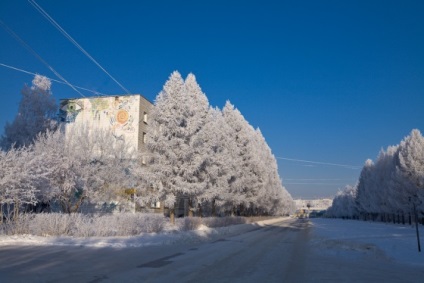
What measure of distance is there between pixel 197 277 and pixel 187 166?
18130 millimetres

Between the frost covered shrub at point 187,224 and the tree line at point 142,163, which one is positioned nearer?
the tree line at point 142,163

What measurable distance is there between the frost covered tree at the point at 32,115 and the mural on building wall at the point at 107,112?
5300 mm

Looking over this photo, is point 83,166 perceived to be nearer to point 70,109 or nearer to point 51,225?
point 51,225

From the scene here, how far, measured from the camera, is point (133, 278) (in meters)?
8.51

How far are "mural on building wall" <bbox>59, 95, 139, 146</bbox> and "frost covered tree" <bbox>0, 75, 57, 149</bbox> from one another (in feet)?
17.4

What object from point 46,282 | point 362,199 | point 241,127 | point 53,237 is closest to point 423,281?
point 46,282

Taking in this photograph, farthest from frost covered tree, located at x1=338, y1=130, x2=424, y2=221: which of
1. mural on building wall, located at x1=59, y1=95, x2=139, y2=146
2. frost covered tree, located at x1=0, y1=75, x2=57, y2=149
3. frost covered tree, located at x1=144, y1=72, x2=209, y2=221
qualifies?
frost covered tree, located at x1=0, y1=75, x2=57, y2=149

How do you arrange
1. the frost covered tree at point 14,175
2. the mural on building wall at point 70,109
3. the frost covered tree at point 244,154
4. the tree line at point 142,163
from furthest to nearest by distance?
the mural on building wall at point 70,109
the frost covered tree at point 244,154
the tree line at point 142,163
the frost covered tree at point 14,175

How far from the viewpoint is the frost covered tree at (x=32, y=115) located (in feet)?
123

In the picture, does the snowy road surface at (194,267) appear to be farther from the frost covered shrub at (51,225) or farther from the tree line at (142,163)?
the tree line at (142,163)

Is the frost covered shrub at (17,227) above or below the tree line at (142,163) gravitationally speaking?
below

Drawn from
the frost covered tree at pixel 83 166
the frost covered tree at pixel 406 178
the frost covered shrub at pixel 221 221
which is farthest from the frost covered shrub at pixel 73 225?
the frost covered tree at pixel 406 178

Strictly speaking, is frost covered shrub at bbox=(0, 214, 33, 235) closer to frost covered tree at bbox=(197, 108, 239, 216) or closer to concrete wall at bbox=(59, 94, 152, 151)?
frost covered tree at bbox=(197, 108, 239, 216)

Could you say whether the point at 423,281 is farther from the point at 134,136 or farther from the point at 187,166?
the point at 134,136
